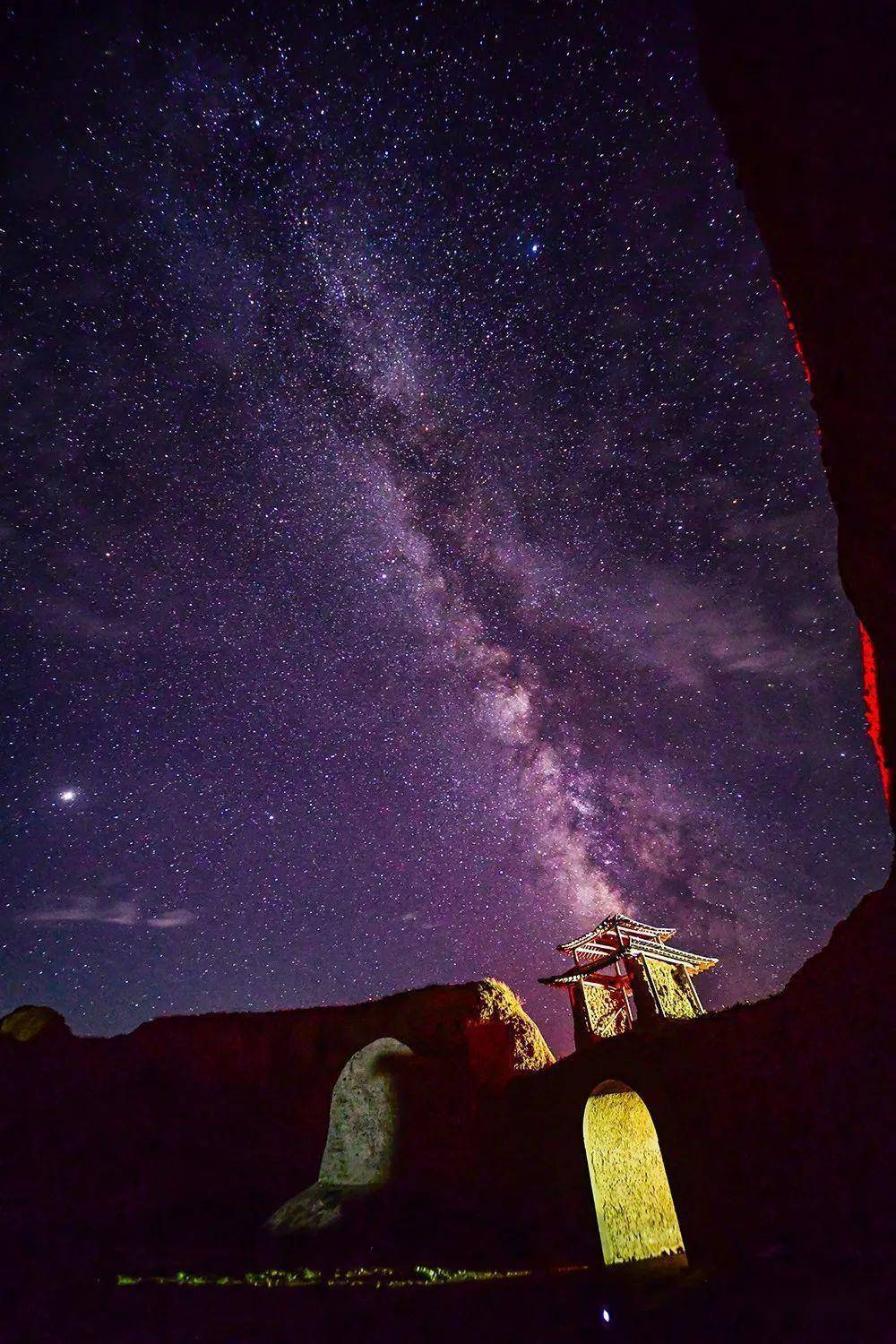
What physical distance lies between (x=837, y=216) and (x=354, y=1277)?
49.4 feet

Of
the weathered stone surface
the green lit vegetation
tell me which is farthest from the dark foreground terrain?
the weathered stone surface

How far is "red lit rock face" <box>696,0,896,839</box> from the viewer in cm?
281

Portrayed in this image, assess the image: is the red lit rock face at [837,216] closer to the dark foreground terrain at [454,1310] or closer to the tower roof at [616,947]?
the dark foreground terrain at [454,1310]

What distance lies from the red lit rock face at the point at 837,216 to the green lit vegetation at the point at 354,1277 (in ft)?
34.3

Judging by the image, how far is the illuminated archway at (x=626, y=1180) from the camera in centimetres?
1180

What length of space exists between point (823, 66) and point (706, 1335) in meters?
10.5

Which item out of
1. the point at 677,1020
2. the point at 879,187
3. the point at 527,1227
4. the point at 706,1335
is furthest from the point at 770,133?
the point at 527,1227

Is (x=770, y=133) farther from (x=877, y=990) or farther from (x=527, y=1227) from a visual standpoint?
(x=527, y=1227)

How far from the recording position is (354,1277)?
33.0ft

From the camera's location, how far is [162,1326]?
7617 millimetres

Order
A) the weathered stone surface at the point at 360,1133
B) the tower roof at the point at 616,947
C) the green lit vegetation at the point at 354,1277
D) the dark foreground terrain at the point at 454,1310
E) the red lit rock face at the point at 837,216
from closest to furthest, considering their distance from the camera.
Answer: the red lit rock face at the point at 837,216 → the dark foreground terrain at the point at 454,1310 → the green lit vegetation at the point at 354,1277 → the weathered stone surface at the point at 360,1133 → the tower roof at the point at 616,947

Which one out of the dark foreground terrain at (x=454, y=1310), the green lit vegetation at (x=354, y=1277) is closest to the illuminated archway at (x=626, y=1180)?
the green lit vegetation at (x=354, y=1277)

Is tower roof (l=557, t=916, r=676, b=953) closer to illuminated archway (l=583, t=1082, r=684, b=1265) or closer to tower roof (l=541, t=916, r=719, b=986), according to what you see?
tower roof (l=541, t=916, r=719, b=986)

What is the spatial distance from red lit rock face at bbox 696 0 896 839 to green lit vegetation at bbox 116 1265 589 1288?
1046 cm
